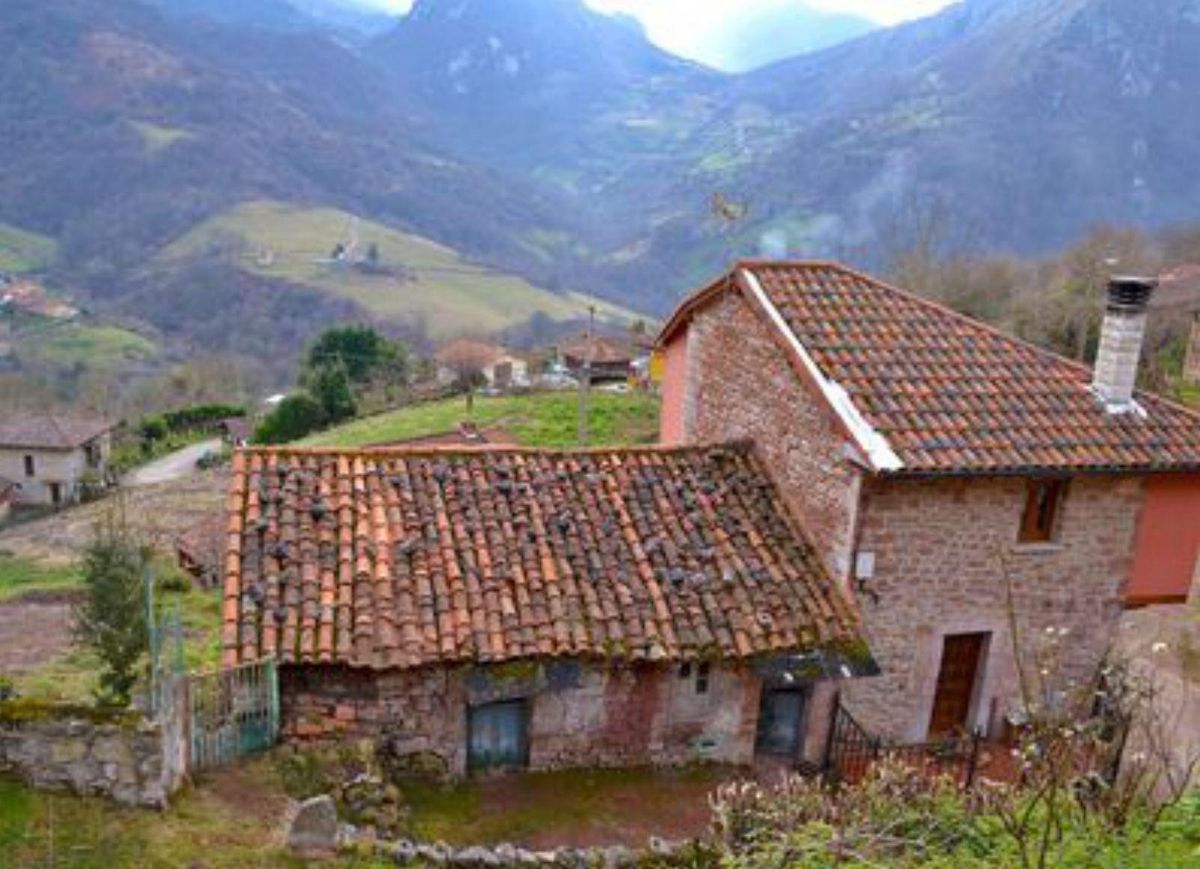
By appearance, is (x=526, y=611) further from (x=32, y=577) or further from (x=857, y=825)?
(x=32, y=577)

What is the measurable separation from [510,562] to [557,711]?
1.68 meters

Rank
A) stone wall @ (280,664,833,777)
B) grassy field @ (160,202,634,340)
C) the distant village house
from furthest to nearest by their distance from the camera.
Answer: grassy field @ (160,202,634,340) < the distant village house < stone wall @ (280,664,833,777)

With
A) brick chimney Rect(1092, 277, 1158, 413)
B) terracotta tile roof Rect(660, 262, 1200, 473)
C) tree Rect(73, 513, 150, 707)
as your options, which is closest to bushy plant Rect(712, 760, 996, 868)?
terracotta tile roof Rect(660, 262, 1200, 473)

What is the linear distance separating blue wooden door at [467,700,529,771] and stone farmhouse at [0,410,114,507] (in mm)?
49407

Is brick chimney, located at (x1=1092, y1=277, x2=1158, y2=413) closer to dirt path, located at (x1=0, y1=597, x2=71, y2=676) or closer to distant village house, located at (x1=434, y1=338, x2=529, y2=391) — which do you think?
dirt path, located at (x1=0, y1=597, x2=71, y2=676)

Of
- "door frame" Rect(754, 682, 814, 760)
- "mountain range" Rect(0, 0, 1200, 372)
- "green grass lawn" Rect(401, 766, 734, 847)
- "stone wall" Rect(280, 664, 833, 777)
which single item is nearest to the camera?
"green grass lawn" Rect(401, 766, 734, 847)

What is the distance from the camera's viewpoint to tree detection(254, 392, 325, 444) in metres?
51.2

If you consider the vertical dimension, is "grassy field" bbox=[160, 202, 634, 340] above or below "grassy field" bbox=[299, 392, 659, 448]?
above

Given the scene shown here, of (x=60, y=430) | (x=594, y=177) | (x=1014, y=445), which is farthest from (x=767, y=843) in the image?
(x=594, y=177)

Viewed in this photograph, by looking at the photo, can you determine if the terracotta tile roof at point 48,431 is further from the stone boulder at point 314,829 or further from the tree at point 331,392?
the stone boulder at point 314,829

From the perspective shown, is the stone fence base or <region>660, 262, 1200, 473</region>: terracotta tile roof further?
<region>660, 262, 1200, 473</region>: terracotta tile roof

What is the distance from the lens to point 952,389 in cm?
→ 1288

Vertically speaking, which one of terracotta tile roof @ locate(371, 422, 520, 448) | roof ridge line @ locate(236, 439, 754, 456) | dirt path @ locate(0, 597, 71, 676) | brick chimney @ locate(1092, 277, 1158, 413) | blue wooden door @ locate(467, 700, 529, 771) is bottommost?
dirt path @ locate(0, 597, 71, 676)

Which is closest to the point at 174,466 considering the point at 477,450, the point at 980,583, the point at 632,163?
the point at 477,450
